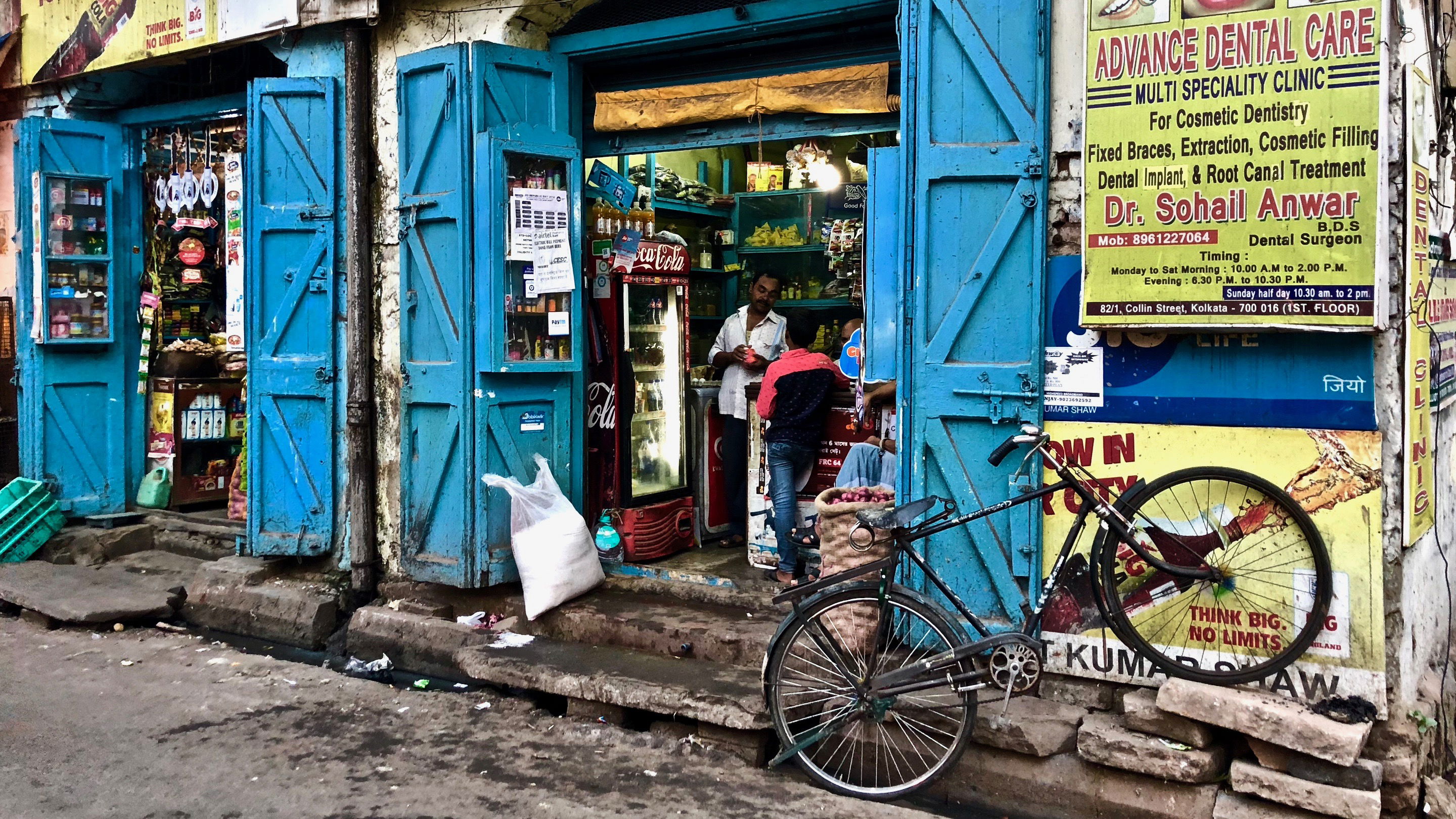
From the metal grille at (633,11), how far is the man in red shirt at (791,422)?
2.06 m

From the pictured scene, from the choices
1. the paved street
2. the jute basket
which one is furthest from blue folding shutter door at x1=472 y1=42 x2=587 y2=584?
the jute basket

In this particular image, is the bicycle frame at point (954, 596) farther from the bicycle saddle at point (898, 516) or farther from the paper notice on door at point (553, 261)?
the paper notice on door at point (553, 261)

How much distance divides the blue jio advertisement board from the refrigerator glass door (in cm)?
339

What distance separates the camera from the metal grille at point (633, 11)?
6.64 meters

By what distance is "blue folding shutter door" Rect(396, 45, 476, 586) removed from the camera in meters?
6.88

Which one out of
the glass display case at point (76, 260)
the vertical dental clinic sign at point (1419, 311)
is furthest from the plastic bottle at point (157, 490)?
the vertical dental clinic sign at point (1419, 311)

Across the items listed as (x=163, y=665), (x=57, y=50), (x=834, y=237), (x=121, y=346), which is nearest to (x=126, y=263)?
(x=121, y=346)

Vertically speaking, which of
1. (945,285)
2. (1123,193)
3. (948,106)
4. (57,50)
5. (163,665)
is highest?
(57,50)

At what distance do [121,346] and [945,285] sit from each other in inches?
280

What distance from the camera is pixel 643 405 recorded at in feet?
26.5

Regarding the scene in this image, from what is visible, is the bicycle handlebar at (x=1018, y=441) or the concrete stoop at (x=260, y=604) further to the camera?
the concrete stoop at (x=260, y=604)

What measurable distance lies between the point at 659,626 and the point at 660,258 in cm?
270

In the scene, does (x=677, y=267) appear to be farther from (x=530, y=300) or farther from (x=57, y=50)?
(x=57, y=50)

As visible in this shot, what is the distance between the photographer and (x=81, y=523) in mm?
9336
